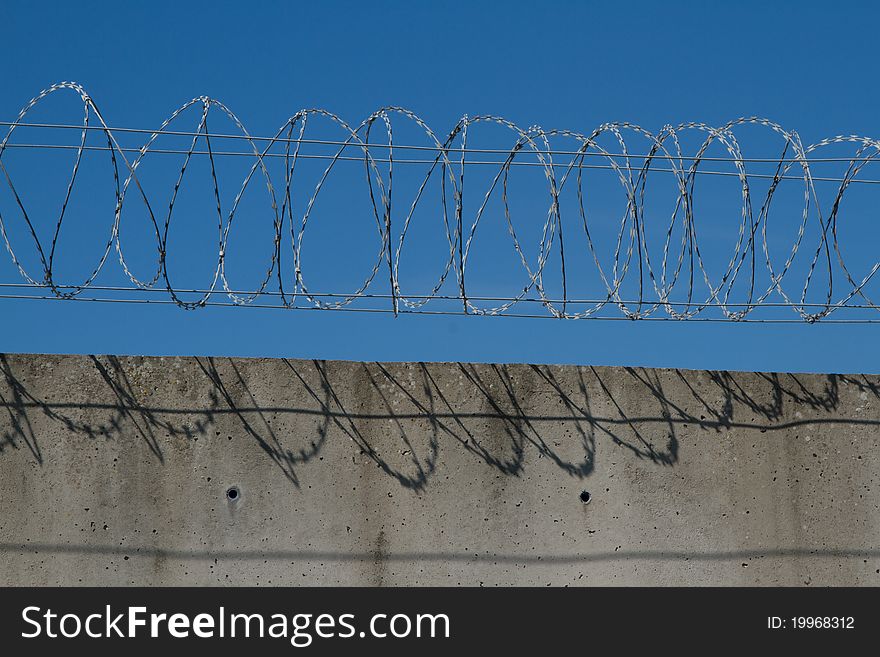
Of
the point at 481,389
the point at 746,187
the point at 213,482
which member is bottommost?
the point at 213,482

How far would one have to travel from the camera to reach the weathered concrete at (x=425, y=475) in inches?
234

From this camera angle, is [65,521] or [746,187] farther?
[746,187]

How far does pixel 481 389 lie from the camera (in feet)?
20.8

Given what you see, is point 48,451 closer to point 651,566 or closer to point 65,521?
point 65,521

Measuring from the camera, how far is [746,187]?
21.3 ft

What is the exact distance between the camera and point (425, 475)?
6.18 meters

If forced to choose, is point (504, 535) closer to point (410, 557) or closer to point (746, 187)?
point (410, 557)

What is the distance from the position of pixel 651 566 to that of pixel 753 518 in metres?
0.68

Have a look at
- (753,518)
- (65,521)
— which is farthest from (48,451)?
(753,518)

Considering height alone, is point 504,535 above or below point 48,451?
below

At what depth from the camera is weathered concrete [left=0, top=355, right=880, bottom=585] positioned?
5.94 metres
